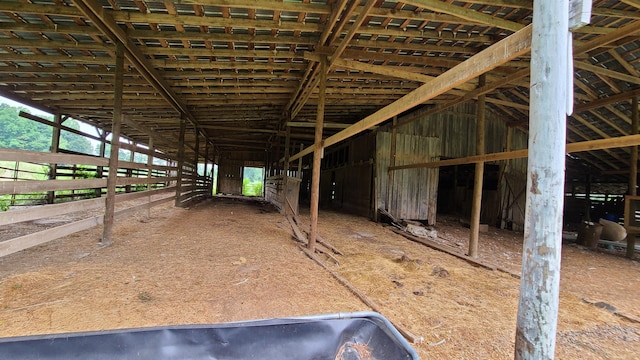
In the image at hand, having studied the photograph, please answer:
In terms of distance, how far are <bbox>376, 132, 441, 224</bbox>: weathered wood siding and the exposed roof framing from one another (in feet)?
6.18

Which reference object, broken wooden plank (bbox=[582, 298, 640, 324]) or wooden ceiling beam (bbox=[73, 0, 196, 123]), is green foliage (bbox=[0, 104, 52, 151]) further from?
broken wooden plank (bbox=[582, 298, 640, 324])

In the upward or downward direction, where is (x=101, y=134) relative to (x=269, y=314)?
upward

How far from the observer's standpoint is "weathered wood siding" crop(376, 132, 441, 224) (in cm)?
990

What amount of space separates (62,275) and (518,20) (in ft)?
24.5

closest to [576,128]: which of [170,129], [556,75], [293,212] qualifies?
[293,212]

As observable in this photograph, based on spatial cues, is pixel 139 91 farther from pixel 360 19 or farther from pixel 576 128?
pixel 576 128

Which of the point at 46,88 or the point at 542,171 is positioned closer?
the point at 542,171

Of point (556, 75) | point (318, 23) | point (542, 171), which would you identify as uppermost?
point (318, 23)

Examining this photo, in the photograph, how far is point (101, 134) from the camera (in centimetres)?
1128

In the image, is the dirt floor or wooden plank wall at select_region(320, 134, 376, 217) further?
wooden plank wall at select_region(320, 134, 376, 217)

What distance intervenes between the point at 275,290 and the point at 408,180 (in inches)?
311

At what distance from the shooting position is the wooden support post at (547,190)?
1236mm

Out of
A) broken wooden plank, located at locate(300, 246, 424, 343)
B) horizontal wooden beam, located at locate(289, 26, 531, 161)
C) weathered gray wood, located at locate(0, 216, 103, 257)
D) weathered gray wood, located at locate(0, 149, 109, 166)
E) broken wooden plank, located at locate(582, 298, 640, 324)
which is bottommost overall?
broken wooden plank, located at locate(582, 298, 640, 324)

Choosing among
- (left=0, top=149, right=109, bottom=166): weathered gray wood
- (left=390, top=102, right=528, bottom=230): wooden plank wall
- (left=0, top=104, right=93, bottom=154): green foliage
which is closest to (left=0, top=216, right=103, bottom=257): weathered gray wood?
(left=0, top=149, right=109, bottom=166): weathered gray wood
